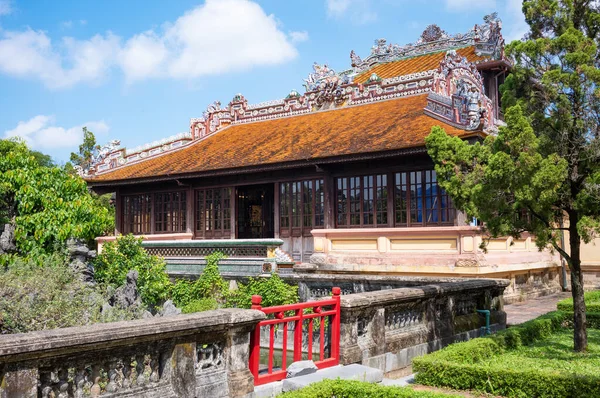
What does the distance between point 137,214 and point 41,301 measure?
1409cm

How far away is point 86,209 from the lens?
604 inches

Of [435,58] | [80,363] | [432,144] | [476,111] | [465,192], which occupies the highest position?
[435,58]

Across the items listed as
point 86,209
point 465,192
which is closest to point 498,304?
point 465,192

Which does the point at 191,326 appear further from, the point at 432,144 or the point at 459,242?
the point at 459,242

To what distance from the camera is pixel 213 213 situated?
886 inches

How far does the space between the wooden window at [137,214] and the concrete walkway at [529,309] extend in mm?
14773

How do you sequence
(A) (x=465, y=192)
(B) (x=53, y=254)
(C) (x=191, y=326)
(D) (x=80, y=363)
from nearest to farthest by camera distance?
(D) (x=80, y=363) < (C) (x=191, y=326) < (A) (x=465, y=192) < (B) (x=53, y=254)

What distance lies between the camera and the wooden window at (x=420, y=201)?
17.0m

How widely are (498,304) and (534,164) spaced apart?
463 centimetres

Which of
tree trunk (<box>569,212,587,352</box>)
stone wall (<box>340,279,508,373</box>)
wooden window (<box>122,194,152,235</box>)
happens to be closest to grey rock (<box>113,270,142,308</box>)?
wooden window (<box>122,194,152,235</box>)

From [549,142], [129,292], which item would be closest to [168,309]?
[129,292]

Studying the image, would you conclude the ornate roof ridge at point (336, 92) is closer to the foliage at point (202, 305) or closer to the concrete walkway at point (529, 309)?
the concrete walkway at point (529, 309)

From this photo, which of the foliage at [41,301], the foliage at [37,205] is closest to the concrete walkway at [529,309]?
the foliage at [41,301]

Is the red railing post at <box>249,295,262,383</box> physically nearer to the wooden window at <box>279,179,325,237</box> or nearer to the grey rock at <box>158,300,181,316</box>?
the grey rock at <box>158,300,181,316</box>
